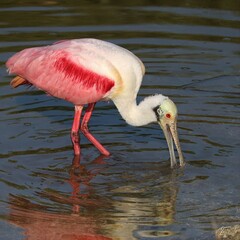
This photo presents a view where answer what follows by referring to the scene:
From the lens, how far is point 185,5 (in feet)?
53.6

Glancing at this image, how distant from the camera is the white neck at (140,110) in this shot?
1072cm

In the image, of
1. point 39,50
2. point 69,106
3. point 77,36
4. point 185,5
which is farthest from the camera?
point 185,5

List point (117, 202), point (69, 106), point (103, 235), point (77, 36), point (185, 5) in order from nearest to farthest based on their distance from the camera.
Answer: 1. point (103, 235)
2. point (117, 202)
3. point (69, 106)
4. point (77, 36)
5. point (185, 5)

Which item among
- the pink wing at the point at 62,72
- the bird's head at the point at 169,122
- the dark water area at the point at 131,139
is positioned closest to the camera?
the dark water area at the point at 131,139

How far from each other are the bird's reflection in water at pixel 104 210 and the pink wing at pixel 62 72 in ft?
3.17

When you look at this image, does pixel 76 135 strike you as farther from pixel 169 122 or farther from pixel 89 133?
pixel 169 122

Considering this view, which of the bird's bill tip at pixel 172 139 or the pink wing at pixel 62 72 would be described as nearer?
the bird's bill tip at pixel 172 139

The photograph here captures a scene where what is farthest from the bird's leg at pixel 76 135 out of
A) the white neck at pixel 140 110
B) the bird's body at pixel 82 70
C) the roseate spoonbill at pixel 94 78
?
the white neck at pixel 140 110

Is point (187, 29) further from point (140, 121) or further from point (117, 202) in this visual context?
point (117, 202)

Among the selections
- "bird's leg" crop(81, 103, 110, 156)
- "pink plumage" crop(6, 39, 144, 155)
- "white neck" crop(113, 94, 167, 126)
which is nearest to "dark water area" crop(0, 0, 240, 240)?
"bird's leg" crop(81, 103, 110, 156)

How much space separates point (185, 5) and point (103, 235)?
27.4 ft

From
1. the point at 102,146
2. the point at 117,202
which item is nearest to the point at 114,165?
the point at 102,146

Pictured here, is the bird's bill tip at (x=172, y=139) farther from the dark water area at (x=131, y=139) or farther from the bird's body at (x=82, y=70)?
the bird's body at (x=82, y=70)


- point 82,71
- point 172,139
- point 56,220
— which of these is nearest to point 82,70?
point 82,71
